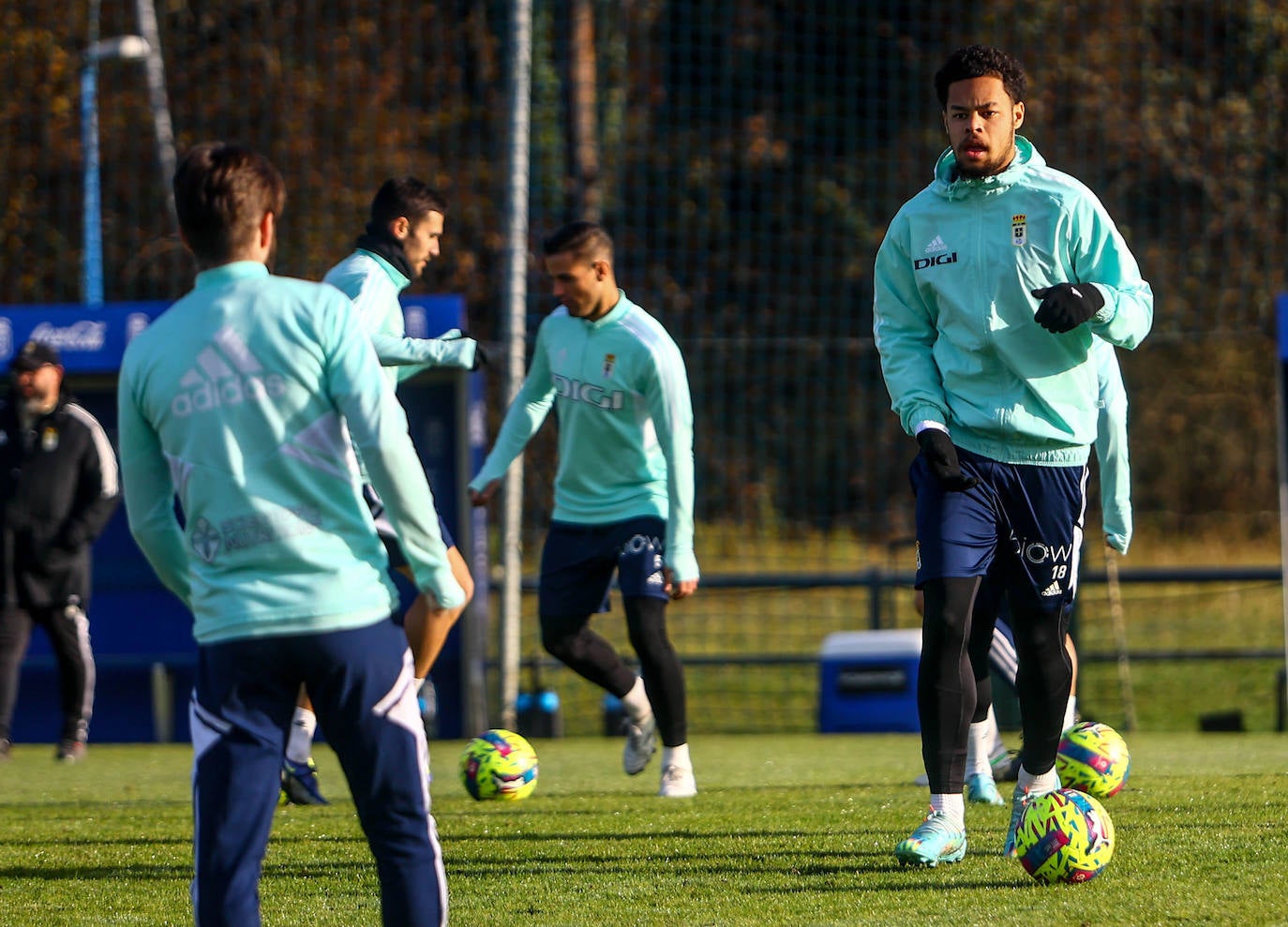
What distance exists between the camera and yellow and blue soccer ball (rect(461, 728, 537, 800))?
6879 millimetres

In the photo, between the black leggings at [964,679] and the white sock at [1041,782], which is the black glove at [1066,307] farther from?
the white sock at [1041,782]

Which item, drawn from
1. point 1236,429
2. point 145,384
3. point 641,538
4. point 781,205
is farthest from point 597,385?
point 1236,429

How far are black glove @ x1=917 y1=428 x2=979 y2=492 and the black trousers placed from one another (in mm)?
6651

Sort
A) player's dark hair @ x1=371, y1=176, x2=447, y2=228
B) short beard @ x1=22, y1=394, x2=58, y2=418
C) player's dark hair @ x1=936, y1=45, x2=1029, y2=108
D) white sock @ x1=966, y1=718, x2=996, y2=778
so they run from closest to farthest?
1. player's dark hair @ x1=936, y1=45, x2=1029, y2=108
2. white sock @ x1=966, y1=718, x2=996, y2=778
3. player's dark hair @ x1=371, y1=176, x2=447, y2=228
4. short beard @ x1=22, y1=394, x2=58, y2=418

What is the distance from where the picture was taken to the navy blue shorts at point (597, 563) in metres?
7.11

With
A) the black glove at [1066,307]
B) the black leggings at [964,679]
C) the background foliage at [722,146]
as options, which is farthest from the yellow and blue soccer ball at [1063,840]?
the background foliage at [722,146]

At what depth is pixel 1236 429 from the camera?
2722 cm

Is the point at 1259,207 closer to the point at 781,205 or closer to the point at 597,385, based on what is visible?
the point at 781,205

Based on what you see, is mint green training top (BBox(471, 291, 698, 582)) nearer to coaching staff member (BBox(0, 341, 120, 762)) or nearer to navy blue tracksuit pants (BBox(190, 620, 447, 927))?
navy blue tracksuit pants (BBox(190, 620, 447, 927))

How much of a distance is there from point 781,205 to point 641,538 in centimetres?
1546

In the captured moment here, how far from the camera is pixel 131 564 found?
40.6 ft

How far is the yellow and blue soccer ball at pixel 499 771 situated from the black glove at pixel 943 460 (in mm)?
2673

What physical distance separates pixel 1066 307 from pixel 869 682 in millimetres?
7124

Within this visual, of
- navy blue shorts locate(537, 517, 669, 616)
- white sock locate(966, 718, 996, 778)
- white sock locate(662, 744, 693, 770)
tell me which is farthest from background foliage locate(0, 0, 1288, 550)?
white sock locate(966, 718, 996, 778)
